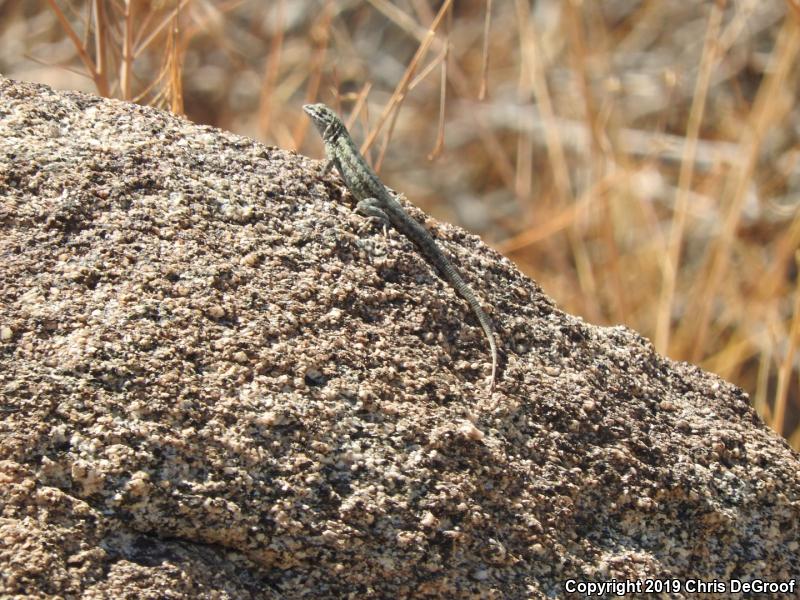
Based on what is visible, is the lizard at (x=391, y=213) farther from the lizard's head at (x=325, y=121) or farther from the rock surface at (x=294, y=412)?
the lizard's head at (x=325, y=121)

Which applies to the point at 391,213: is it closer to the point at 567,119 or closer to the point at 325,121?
the point at 325,121

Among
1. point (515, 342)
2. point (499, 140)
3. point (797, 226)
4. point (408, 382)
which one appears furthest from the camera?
point (499, 140)

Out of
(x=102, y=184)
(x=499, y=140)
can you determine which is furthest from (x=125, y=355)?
(x=499, y=140)

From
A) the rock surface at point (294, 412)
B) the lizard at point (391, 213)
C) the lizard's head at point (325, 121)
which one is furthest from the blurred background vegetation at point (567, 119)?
the rock surface at point (294, 412)

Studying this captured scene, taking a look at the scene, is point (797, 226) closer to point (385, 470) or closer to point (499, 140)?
point (385, 470)

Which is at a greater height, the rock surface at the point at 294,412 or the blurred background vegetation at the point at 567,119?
the blurred background vegetation at the point at 567,119

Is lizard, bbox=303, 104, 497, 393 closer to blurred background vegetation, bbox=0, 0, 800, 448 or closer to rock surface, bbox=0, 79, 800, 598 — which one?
rock surface, bbox=0, 79, 800, 598
